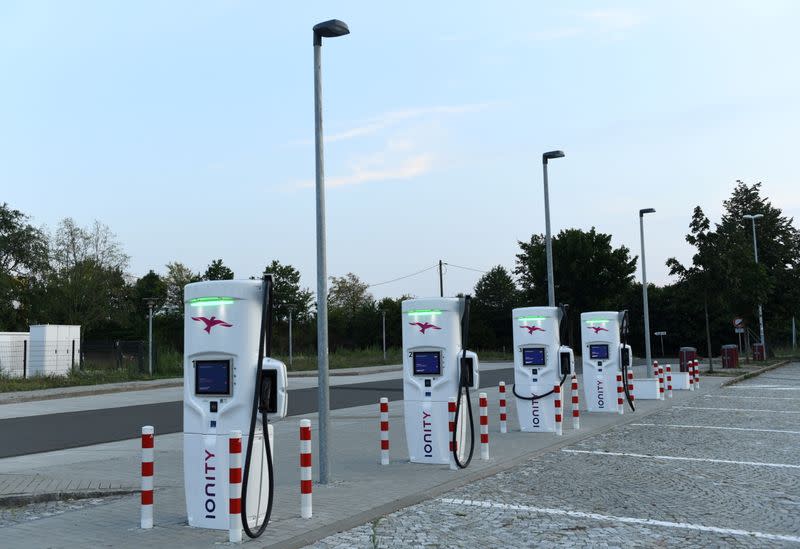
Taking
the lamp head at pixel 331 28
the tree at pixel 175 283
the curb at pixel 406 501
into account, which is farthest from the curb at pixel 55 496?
the tree at pixel 175 283

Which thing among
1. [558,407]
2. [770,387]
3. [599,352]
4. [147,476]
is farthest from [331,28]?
[770,387]

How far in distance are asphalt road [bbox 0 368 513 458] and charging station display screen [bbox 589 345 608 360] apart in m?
6.79

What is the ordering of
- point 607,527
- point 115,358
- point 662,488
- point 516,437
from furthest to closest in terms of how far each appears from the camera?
point 115,358
point 516,437
point 662,488
point 607,527

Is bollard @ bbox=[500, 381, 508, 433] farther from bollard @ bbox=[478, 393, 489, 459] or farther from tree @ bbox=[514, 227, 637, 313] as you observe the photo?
tree @ bbox=[514, 227, 637, 313]

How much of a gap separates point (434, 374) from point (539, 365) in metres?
4.25

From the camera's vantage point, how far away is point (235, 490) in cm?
666

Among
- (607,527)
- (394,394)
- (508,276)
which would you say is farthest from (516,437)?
(508,276)

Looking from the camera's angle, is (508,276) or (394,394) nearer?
(394,394)

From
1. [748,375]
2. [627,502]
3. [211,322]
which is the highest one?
[211,322]

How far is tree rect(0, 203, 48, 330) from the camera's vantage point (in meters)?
65.6

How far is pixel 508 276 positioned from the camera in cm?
8762

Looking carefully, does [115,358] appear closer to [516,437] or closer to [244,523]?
[516,437]

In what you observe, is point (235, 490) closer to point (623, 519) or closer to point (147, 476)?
point (147, 476)

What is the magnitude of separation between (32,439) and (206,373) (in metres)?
9.03
